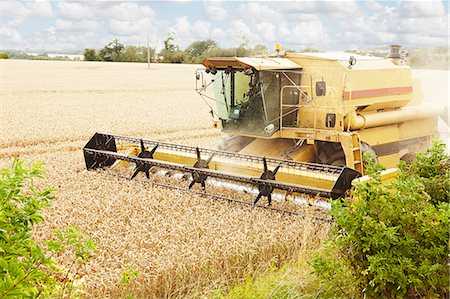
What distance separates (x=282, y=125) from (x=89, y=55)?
1574 inches

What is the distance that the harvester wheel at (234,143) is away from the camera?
764cm

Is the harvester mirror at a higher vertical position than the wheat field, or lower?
higher

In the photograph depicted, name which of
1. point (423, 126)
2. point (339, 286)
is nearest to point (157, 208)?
point (339, 286)

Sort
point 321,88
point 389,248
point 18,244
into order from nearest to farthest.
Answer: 1. point 18,244
2. point 389,248
3. point 321,88

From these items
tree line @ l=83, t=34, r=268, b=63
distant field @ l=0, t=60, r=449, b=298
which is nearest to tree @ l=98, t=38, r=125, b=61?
tree line @ l=83, t=34, r=268, b=63

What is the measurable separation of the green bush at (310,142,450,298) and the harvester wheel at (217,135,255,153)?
13.2 feet

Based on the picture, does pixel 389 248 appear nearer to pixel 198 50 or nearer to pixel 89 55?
pixel 198 50

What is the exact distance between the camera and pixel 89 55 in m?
44.4

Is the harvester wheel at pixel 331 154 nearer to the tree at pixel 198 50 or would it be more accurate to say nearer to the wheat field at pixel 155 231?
the wheat field at pixel 155 231

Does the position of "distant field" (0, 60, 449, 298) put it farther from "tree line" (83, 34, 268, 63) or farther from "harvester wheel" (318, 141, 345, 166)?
"tree line" (83, 34, 268, 63)

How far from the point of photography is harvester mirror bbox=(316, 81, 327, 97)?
22.5 feet

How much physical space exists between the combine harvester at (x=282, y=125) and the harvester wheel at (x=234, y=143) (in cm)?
2

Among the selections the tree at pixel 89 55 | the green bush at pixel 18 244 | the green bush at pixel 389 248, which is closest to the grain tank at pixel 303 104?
the green bush at pixel 389 248

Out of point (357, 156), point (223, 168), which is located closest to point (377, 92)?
point (357, 156)
